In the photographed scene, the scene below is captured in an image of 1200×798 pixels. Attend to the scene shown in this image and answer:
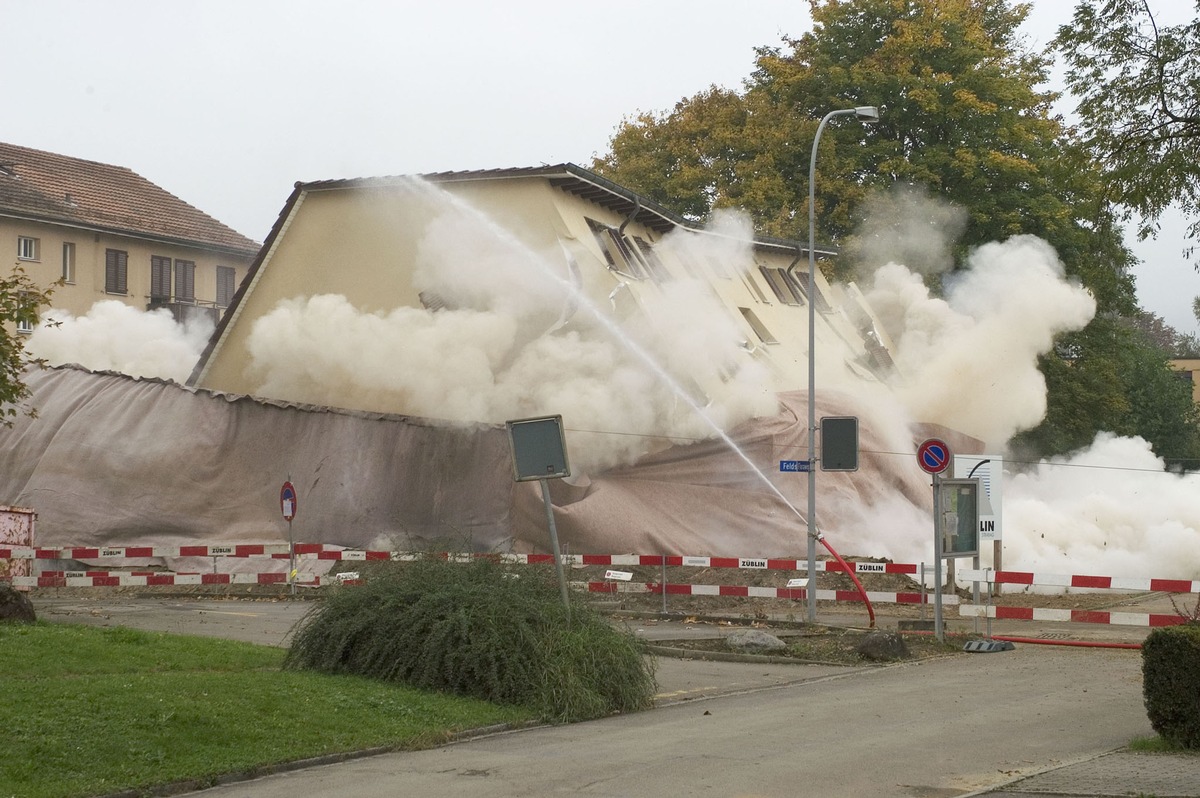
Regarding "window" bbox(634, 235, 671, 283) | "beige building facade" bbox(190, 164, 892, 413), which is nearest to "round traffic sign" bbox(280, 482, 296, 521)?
"beige building facade" bbox(190, 164, 892, 413)

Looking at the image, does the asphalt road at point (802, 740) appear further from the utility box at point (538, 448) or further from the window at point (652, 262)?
the window at point (652, 262)

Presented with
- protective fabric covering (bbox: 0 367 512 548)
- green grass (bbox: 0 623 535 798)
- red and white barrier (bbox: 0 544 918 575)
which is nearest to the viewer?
green grass (bbox: 0 623 535 798)

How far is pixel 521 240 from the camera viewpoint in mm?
27234

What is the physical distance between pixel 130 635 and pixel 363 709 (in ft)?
13.1

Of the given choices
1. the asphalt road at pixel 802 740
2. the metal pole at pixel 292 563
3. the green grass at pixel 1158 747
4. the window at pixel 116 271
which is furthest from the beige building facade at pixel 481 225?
the window at pixel 116 271

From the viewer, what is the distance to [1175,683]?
10.6 meters

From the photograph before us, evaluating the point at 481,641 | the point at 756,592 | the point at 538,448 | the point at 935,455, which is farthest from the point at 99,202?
the point at 481,641

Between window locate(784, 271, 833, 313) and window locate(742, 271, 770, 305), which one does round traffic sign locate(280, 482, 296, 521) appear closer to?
window locate(742, 271, 770, 305)

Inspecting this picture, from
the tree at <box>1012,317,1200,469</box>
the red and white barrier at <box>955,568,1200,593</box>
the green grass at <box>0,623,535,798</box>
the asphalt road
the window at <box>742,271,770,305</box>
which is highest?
the window at <box>742,271,770,305</box>

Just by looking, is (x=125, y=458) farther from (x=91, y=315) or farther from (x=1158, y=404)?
(x=1158, y=404)

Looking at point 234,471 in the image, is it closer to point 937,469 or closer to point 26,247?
point 937,469

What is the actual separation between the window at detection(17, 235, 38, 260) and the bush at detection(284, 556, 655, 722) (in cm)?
3588

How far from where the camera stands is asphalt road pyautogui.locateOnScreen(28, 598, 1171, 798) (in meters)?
9.88

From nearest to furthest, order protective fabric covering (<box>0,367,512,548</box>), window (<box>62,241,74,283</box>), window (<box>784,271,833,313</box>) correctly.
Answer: protective fabric covering (<box>0,367,512,548</box>) → window (<box>784,271,833,313</box>) → window (<box>62,241,74,283</box>)
